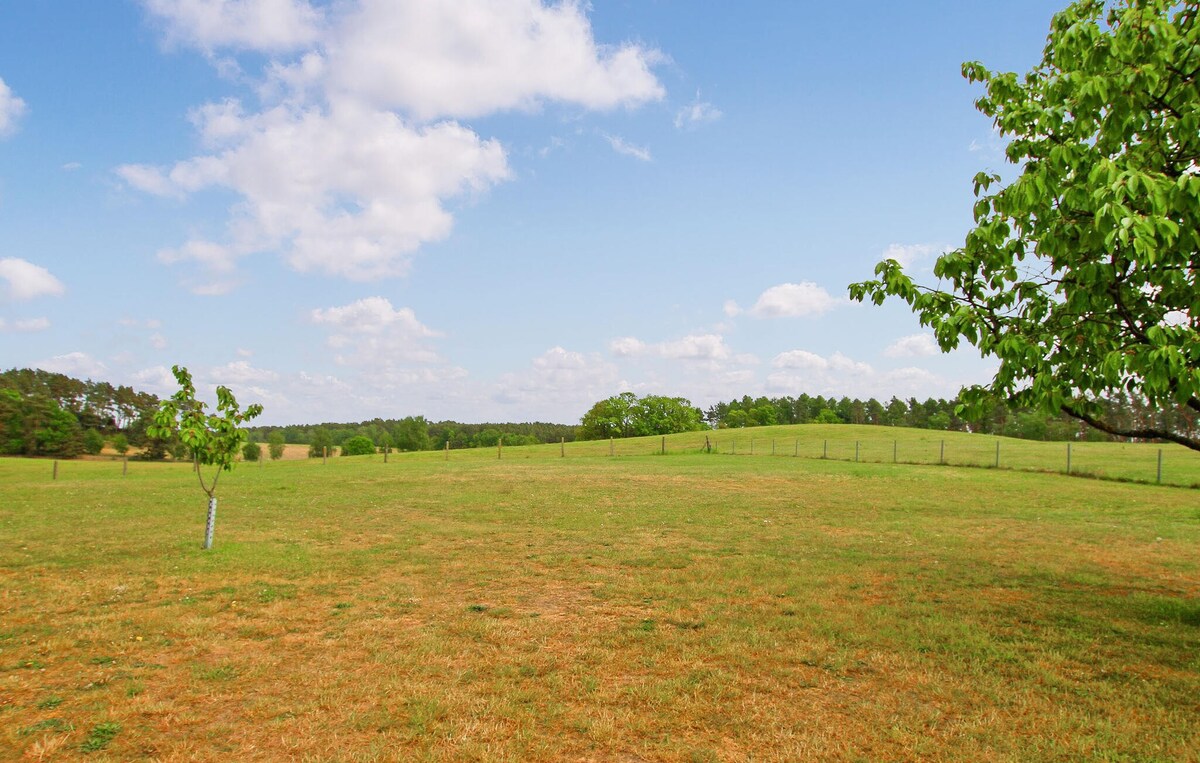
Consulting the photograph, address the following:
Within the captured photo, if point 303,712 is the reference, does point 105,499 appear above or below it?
below

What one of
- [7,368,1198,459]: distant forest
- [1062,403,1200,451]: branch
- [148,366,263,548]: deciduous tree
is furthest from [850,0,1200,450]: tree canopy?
[7,368,1198,459]: distant forest

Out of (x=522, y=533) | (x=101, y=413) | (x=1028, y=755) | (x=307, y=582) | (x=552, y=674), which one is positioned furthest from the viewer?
(x=101, y=413)

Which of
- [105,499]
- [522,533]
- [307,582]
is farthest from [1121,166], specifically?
[105,499]

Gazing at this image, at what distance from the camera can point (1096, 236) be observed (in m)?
5.88

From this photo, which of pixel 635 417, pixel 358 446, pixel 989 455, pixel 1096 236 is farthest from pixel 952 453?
pixel 358 446

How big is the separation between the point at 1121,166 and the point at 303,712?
8.79 metres

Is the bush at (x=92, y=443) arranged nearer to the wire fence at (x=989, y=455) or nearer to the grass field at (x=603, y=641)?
the wire fence at (x=989, y=455)

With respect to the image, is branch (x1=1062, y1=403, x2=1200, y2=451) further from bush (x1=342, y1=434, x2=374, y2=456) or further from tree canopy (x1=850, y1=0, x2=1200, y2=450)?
bush (x1=342, y1=434, x2=374, y2=456)

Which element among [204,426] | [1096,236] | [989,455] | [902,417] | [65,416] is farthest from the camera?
[902,417]

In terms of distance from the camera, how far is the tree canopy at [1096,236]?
5566 mm

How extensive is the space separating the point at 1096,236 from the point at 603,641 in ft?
21.3

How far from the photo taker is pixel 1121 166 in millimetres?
5828

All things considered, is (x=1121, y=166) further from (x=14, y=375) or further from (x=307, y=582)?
(x=14, y=375)

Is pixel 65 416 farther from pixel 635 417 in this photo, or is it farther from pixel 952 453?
pixel 952 453
